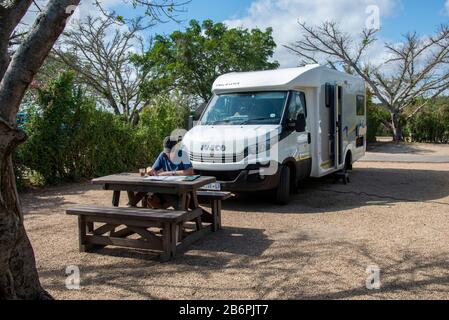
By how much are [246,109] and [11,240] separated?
19.1ft

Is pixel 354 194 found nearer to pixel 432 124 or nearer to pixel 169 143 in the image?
pixel 169 143

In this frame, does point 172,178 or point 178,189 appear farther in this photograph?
point 172,178

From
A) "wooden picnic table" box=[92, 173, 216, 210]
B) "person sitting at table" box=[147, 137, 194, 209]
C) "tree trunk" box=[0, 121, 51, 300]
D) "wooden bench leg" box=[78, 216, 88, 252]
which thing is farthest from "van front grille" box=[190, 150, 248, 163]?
"tree trunk" box=[0, 121, 51, 300]

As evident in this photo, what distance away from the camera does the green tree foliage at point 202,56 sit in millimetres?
23000

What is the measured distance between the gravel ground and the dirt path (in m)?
0.01

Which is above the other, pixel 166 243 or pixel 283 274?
pixel 166 243

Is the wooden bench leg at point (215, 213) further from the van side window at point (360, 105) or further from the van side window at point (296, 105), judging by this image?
the van side window at point (360, 105)

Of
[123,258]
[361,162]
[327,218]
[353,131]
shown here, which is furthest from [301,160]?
[361,162]

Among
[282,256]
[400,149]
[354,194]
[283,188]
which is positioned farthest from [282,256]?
[400,149]

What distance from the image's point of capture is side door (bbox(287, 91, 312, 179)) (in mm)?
8172

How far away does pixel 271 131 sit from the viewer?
7.58 metres

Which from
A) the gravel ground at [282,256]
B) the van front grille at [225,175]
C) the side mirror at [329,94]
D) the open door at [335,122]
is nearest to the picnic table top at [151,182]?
the gravel ground at [282,256]

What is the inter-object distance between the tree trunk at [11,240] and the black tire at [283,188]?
5166mm
